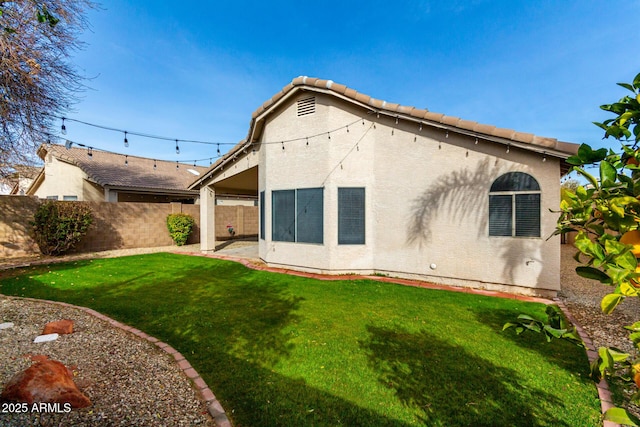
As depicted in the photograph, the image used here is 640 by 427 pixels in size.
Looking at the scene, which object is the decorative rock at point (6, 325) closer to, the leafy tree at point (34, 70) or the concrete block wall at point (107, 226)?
the leafy tree at point (34, 70)

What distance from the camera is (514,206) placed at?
294 inches

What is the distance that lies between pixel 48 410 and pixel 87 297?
5066 millimetres

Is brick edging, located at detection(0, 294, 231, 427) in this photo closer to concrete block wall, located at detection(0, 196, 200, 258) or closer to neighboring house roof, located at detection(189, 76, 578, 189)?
neighboring house roof, located at detection(189, 76, 578, 189)

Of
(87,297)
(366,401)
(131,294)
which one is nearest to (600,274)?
(366,401)

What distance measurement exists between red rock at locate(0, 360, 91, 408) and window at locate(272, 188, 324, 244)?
23.3ft

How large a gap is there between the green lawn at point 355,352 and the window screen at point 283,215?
249 cm

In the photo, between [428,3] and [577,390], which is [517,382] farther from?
[428,3]

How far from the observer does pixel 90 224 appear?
13406 millimetres

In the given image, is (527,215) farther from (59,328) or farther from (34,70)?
(34,70)

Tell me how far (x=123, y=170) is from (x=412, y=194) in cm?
2114

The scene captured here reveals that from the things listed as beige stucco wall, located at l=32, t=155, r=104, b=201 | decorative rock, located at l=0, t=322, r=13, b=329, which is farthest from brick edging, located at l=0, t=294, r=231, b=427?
beige stucco wall, located at l=32, t=155, r=104, b=201

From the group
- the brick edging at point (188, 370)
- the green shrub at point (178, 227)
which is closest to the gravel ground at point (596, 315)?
the brick edging at point (188, 370)

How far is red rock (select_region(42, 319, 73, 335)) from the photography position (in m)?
4.82

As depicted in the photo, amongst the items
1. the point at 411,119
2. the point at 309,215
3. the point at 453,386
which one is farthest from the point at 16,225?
the point at 453,386
